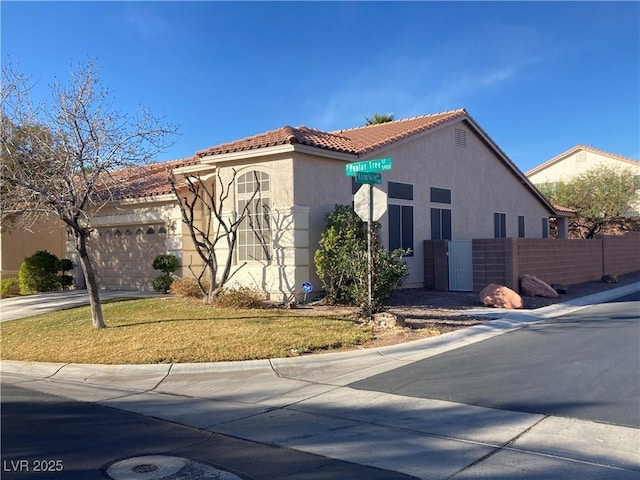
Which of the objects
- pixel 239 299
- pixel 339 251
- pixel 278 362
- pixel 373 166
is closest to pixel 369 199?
pixel 373 166

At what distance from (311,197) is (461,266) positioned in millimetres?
6260

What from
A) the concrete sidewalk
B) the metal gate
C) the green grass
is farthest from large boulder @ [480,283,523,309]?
the concrete sidewalk

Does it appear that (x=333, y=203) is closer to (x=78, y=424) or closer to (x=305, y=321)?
(x=305, y=321)

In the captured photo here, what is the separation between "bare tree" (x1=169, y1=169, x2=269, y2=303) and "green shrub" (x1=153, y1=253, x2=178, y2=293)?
2.22 ft

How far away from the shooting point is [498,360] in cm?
933

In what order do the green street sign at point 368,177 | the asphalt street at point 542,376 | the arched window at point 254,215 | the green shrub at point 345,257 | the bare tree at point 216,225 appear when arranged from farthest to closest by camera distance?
the arched window at point 254,215 → the bare tree at point 216,225 → the green shrub at point 345,257 → the green street sign at point 368,177 → the asphalt street at point 542,376

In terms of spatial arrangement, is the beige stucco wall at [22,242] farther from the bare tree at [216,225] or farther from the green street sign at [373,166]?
the green street sign at [373,166]

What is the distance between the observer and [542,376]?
816cm

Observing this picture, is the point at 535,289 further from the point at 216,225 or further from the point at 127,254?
the point at 127,254

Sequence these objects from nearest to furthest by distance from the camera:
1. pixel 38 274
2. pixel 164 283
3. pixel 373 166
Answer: pixel 373 166 < pixel 164 283 < pixel 38 274

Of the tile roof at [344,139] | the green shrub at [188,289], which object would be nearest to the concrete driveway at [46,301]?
the green shrub at [188,289]

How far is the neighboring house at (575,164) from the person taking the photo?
4062 cm

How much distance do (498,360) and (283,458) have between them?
5157 millimetres

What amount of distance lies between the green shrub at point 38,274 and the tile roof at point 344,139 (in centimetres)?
754
